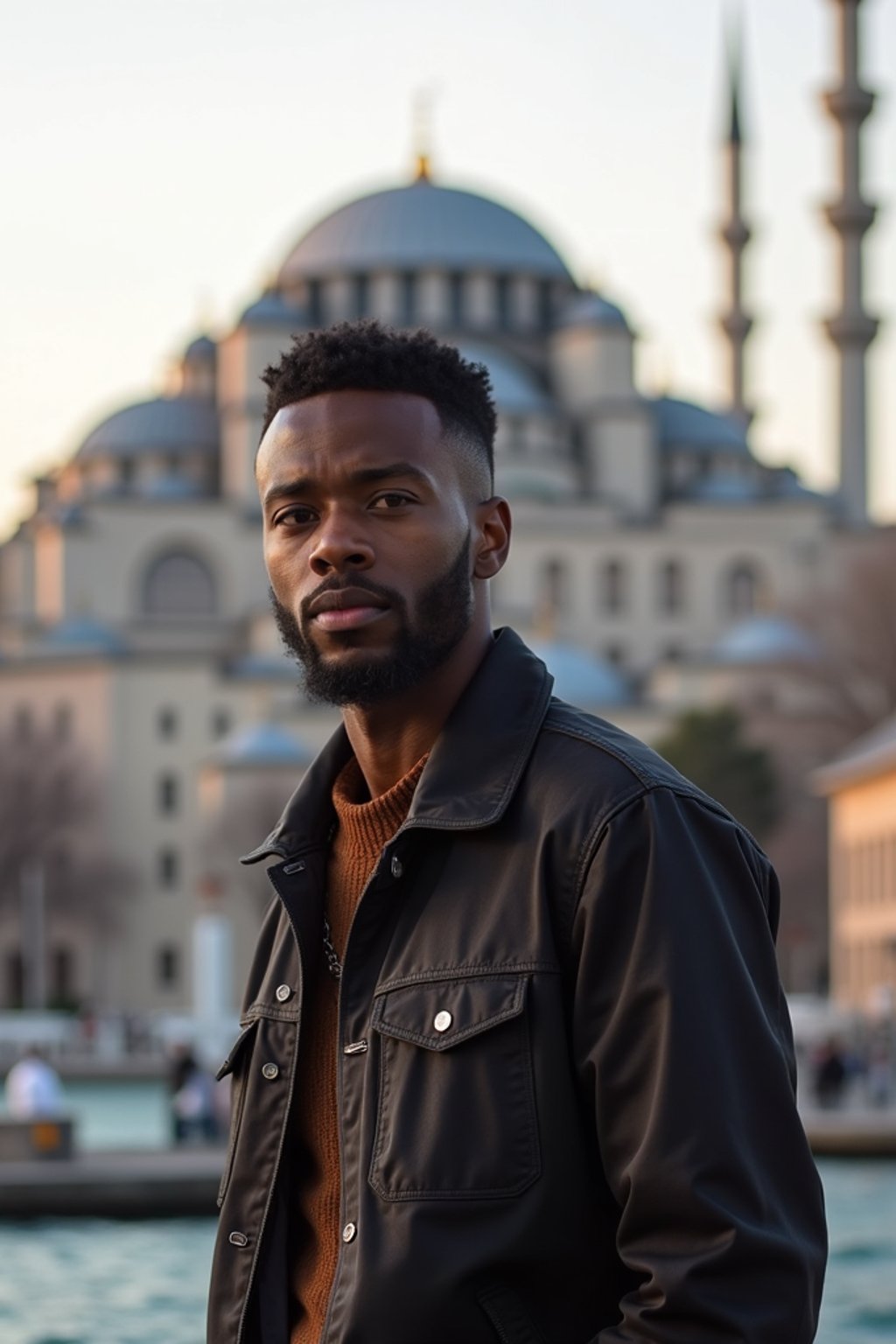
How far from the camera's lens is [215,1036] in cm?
4062

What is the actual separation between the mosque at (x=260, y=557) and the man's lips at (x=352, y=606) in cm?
5482

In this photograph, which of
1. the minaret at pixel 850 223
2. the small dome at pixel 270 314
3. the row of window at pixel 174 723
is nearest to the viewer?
the minaret at pixel 850 223

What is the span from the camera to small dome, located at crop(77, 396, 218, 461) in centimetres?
7738

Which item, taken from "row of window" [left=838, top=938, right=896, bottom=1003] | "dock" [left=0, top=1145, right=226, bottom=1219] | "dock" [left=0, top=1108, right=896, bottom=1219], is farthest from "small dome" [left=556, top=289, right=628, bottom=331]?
"dock" [left=0, top=1145, right=226, bottom=1219]

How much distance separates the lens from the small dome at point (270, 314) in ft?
241

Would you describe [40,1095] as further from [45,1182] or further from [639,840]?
[639,840]

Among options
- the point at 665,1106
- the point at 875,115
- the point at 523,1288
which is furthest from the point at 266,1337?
the point at 875,115


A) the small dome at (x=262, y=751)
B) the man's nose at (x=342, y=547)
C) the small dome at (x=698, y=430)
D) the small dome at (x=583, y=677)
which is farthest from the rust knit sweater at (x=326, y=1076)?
the small dome at (x=698, y=430)

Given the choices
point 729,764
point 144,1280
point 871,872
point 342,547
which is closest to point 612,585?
point 729,764

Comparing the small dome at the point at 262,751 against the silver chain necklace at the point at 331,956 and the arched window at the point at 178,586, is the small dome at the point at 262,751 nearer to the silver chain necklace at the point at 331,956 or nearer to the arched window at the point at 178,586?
the arched window at the point at 178,586

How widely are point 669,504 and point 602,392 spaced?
3486 millimetres

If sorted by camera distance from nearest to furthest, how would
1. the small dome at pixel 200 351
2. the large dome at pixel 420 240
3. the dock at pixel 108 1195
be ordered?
1. the dock at pixel 108 1195
2. the large dome at pixel 420 240
3. the small dome at pixel 200 351

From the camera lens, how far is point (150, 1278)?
13086 mm

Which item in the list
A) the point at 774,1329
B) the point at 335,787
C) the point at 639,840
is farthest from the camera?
the point at 335,787
